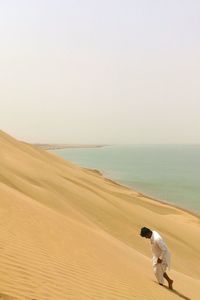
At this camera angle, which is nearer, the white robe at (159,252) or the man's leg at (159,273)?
the white robe at (159,252)

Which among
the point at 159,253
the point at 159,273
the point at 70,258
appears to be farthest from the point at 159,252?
the point at 70,258

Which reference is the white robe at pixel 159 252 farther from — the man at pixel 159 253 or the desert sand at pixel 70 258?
the desert sand at pixel 70 258

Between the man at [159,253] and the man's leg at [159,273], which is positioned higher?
the man at [159,253]

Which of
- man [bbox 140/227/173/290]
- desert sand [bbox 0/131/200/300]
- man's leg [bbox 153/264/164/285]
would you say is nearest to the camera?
desert sand [bbox 0/131/200/300]

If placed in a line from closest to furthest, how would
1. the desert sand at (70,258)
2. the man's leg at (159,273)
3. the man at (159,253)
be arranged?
the desert sand at (70,258) < the man at (159,253) < the man's leg at (159,273)

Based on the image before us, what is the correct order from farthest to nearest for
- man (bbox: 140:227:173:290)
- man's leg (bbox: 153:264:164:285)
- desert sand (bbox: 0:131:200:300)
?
1. man's leg (bbox: 153:264:164:285)
2. man (bbox: 140:227:173:290)
3. desert sand (bbox: 0:131:200:300)

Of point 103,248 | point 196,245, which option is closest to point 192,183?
point 196,245

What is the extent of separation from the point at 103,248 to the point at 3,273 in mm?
4534

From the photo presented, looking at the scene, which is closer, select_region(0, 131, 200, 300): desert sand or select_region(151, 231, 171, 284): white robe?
select_region(0, 131, 200, 300): desert sand

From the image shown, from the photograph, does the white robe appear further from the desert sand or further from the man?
the desert sand

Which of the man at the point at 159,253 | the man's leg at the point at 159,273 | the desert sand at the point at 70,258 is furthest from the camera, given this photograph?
the man's leg at the point at 159,273

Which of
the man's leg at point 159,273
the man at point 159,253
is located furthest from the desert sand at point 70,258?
the man at point 159,253

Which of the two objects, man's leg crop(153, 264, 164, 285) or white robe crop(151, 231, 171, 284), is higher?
white robe crop(151, 231, 171, 284)

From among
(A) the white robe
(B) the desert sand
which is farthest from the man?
(B) the desert sand
